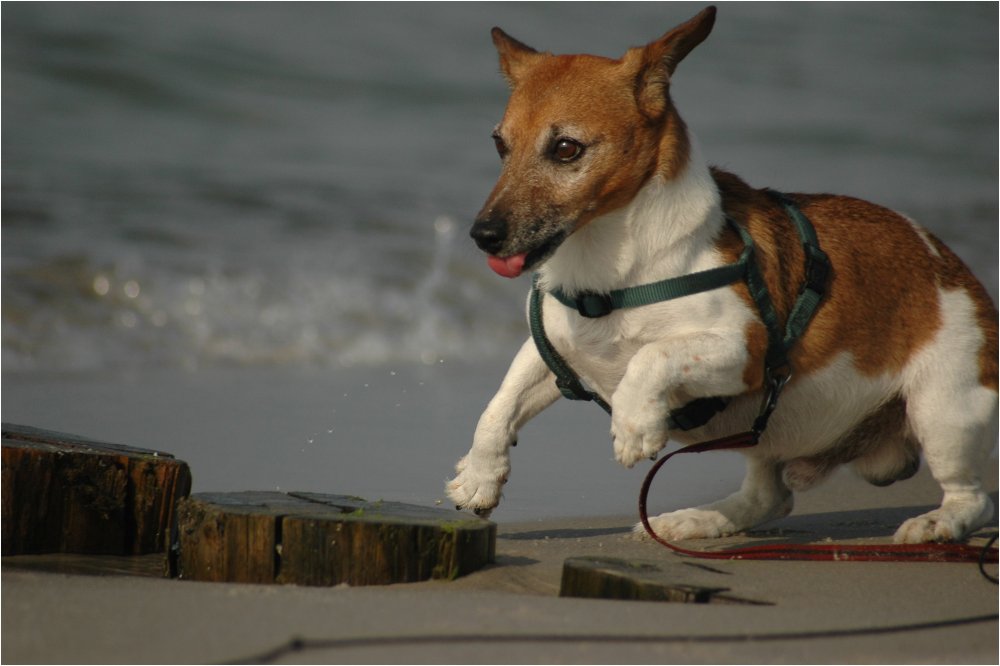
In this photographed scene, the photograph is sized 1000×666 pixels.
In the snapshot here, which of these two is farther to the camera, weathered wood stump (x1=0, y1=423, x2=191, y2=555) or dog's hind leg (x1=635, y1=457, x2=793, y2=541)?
dog's hind leg (x1=635, y1=457, x2=793, y2=541)

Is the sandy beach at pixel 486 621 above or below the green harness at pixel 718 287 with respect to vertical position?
below

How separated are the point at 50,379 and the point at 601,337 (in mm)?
3973

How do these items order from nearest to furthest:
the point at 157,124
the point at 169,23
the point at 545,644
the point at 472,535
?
the point at 545,644, the point at 472,535, the point at 157,124, the point at 169,23

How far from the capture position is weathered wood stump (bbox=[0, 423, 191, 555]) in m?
3.68

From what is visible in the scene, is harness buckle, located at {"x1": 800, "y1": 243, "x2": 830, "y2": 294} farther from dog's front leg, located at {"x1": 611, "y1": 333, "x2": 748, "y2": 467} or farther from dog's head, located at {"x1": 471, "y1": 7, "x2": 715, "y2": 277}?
dog's head, located at {"x1": 471, "y1": 7, "x2": 715, "y2": 277}

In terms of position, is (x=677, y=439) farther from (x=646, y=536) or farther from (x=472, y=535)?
(x=472, y=535)

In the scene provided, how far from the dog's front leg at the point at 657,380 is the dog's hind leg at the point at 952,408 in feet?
2.65

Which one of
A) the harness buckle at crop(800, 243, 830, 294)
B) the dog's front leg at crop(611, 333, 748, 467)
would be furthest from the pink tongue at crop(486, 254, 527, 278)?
the harness buckle at crop(800, 243, 830, 294)

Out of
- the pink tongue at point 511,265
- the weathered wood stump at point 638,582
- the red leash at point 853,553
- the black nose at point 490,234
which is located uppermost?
→ the black nose at point 490,234

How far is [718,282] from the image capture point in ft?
12.7

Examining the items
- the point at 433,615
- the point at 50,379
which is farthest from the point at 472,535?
the point at 50,379

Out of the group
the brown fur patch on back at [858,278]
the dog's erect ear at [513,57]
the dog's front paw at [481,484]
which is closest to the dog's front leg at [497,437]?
the dog's front paw at [481,484]

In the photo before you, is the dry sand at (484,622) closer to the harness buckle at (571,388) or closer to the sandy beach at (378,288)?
the sandy beach at (378,288)

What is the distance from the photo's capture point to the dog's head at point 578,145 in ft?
12.2
